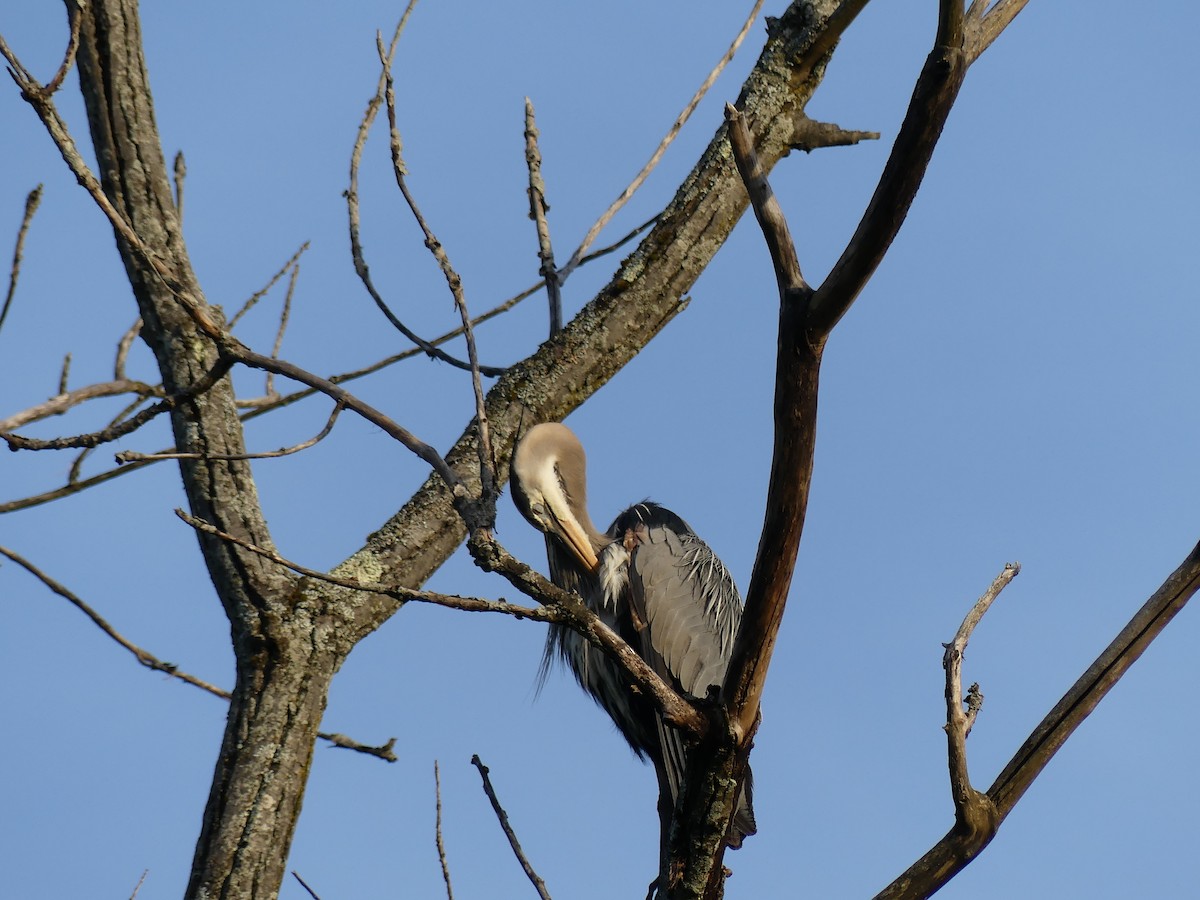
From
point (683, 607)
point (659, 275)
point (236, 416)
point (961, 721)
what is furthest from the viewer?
point (683, 607)

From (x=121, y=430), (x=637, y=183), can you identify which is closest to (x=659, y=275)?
(x=637, y=183)

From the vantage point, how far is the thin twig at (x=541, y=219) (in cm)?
320

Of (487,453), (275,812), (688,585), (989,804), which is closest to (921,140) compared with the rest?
(487,453)

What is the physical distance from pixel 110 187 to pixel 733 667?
220 cm

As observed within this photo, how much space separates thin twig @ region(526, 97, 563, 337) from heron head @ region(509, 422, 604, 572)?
449mm

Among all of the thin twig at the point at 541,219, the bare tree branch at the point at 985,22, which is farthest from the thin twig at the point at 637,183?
the bare tree branch at the point at 985,22

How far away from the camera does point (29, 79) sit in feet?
8.34

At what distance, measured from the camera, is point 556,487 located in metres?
4.52

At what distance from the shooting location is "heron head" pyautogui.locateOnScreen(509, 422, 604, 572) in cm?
413

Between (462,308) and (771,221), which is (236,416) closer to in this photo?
(462,308)

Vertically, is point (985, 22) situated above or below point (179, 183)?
below

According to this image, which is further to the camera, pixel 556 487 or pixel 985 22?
pixel 556 487

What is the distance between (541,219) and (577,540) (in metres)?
1.65

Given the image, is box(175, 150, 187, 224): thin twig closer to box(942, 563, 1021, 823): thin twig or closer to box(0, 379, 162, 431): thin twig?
box(0, 379, 162, 431): thin twig
